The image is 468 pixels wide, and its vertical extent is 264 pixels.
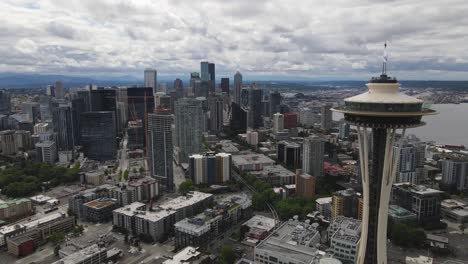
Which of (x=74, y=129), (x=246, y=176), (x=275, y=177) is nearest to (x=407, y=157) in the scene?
(x=275, y=177)

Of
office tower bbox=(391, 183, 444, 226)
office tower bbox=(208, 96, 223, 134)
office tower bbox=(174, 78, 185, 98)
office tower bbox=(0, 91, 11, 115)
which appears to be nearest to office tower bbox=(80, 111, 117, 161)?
office tower bbox=(208, 96, 223, 134)

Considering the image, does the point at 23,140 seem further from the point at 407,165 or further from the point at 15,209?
the point at 407,165

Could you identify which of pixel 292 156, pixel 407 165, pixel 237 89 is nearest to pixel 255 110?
pixel 237 89

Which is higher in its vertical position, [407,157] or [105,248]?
[407,157]

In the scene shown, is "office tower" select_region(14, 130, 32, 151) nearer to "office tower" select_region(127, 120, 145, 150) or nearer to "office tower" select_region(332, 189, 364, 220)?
"office tower" select_region(127, 120, 145, 150)

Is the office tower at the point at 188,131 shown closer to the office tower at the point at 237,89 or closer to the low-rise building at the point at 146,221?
the low-rise building at the point at 146,221

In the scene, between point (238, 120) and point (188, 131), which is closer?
point (188, 131)

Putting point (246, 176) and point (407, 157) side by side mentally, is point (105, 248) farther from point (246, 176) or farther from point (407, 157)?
point (407, 157)
